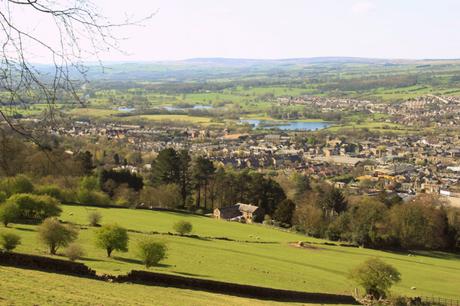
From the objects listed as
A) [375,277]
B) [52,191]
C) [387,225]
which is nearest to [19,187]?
[52,191]

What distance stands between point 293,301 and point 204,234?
19.2 meters

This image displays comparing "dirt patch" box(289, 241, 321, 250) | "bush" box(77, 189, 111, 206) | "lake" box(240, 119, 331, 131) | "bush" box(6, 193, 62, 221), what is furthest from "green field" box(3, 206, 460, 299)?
"lake" box(240, 119, 331, 131)

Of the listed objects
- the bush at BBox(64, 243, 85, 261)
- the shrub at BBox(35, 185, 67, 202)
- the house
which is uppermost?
the bush at BBox(64, 243, 85, 261)

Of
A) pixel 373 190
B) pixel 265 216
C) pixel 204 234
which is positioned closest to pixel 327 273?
pixel 204 234

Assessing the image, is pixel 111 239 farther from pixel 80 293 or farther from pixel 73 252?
pixel 80 293

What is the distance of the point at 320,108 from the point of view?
641 feet

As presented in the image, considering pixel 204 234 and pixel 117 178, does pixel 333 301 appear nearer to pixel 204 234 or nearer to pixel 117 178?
pixel 204 234

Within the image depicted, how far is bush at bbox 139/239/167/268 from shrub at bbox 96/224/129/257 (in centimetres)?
240

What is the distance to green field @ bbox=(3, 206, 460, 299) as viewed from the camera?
85.9 feet

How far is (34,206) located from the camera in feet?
114

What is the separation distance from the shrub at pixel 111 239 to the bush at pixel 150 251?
2.40 meters

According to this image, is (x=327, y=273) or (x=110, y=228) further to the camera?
(x=327, y=273)

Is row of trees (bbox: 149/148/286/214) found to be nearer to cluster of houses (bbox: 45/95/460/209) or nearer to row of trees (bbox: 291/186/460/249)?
row of trees (bbox: 291/186/460/249)

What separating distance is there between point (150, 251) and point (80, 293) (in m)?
10.4
